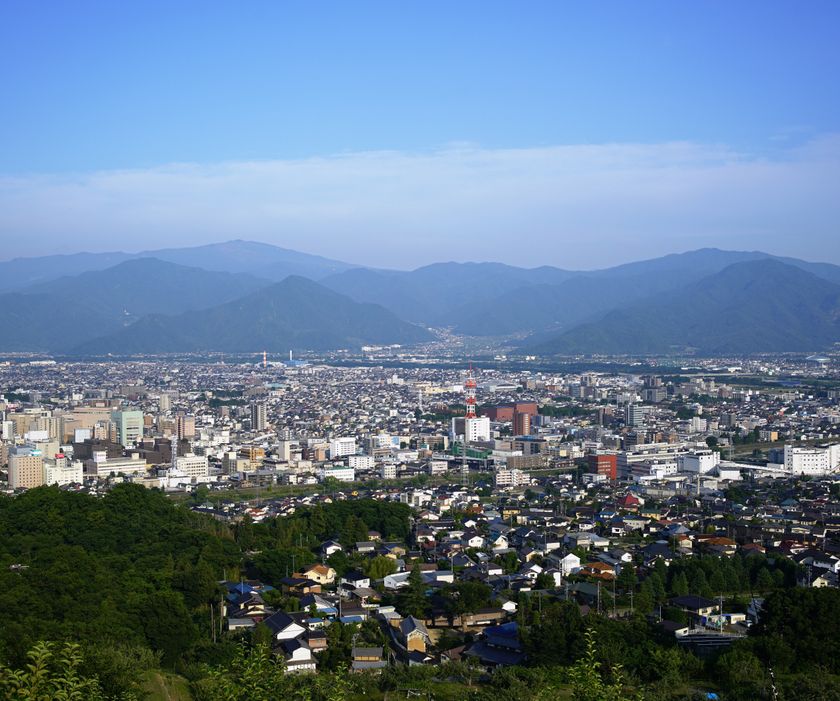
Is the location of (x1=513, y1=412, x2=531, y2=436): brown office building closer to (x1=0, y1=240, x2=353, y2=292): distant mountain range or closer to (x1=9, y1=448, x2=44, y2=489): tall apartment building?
(x1=9, y1=448, x2=44, y2=489): tall apartment building

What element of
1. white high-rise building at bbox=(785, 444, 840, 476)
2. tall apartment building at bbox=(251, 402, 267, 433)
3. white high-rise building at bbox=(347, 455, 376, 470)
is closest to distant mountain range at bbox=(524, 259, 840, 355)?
tall apartment building at bbox=(251, 402, 267, 433)

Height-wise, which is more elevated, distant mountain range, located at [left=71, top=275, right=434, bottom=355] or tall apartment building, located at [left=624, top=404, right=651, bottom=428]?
distant mountain range, located at [left=71, top=275, right=434, bottom=355]

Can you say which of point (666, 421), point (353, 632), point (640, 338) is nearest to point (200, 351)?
point (640, 338)

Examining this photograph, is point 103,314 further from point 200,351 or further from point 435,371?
point 435,371

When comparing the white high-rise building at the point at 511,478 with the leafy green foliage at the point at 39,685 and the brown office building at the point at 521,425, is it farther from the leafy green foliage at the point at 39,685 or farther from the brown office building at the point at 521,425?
the leafy green foliage at the point at 39,685

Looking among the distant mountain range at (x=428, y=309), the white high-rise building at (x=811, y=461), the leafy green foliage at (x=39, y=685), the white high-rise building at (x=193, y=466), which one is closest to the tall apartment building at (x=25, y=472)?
the white high-rise building at (x=193, y=466)
